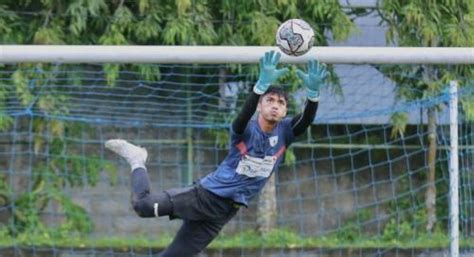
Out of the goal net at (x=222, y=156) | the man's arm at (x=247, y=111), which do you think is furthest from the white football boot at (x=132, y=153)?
the goal net at (x=222, y=156)

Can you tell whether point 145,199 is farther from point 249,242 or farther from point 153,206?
point 249,242

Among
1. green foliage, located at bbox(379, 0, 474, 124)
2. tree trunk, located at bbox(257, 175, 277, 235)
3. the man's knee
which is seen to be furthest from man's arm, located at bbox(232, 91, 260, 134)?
tree trunk, located at bbox(257, 175, 277, 235)

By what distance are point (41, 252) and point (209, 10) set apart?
102 inches

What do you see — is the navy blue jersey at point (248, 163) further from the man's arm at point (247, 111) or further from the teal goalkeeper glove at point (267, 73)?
the teal goalkeeper glove at point (267, 73)

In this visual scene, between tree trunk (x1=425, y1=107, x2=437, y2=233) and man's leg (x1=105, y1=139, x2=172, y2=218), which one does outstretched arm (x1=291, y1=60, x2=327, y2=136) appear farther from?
tree trunk (x1=425, y1=107, x2=437, y2=233)

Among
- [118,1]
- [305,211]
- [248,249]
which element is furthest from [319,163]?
[118,1]

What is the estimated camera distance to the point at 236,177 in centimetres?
620

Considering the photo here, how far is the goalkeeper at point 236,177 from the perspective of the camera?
20.1ft

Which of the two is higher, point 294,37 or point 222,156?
point 294,37

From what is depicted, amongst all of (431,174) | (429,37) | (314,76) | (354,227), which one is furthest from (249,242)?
(314,76)

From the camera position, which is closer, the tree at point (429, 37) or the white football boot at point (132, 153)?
the white football boot at point (132, 153)

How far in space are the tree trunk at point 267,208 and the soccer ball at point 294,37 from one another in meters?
4.19

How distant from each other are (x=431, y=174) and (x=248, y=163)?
451 centimetres

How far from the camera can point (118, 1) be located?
9664mm
